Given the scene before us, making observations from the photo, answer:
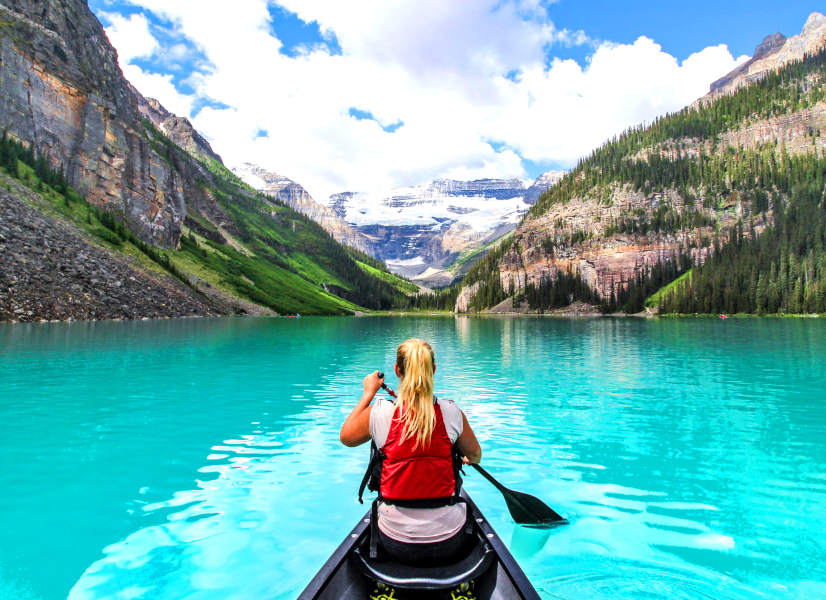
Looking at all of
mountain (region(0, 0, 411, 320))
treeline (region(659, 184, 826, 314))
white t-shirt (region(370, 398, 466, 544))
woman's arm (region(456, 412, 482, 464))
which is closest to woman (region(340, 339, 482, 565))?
white t-shirt (region(370, 398, 466, 544))

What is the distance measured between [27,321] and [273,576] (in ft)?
265

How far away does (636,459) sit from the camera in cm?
1527

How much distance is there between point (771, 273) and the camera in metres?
156

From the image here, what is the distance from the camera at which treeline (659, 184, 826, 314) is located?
145 m

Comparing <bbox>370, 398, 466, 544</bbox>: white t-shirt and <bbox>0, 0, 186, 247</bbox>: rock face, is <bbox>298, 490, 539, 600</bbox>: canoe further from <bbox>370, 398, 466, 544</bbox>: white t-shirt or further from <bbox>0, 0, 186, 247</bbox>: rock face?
<bbox>0, 0, 186, 247</bbox>: rock face

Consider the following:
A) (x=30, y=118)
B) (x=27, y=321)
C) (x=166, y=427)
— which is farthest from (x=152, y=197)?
(x=166, y=427)

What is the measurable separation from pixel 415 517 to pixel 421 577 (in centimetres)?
67

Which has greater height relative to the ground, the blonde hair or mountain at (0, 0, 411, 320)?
mountain at (0, 0, 411, 320)

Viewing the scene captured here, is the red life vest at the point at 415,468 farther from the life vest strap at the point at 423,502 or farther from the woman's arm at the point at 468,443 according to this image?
the woman's arm at the point at 468,443

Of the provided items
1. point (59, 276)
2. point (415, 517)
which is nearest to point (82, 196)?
point (59, 276)

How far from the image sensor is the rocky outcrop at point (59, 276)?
224ft

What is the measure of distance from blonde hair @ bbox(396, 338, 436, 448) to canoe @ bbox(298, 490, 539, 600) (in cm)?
158

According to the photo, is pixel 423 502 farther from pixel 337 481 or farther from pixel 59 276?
pixel 59 276

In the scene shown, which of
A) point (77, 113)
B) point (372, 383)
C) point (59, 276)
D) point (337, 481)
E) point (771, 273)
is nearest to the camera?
point (372, 383)
